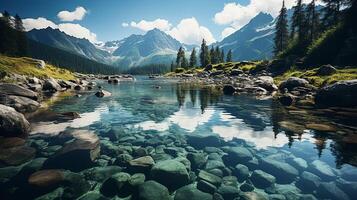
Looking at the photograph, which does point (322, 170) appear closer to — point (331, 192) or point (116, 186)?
A: point (331, 192)

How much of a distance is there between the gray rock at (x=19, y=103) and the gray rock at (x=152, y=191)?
673 inches

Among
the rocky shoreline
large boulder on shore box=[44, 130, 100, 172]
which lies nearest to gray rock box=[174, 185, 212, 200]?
large boulder on shore box=[44, 130, 100, 172]

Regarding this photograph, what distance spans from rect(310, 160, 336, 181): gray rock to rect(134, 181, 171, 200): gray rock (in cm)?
557

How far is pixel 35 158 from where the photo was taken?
10055 mm

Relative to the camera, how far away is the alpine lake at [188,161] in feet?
25.2

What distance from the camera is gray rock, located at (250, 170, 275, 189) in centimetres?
824

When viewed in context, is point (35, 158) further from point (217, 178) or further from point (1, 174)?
point (217, 178)

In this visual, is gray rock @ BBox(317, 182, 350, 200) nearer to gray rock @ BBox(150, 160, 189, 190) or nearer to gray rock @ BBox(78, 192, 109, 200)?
gray rock @ BBox(150, 160, 189, 190)

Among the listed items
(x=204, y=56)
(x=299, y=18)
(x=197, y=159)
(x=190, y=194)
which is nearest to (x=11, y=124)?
(x=197, y=159)

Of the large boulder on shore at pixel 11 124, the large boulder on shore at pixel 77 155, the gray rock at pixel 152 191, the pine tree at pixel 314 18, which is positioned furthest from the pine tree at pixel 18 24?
the gray rock at pixel 152 191

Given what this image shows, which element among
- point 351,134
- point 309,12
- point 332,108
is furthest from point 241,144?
point 309,12

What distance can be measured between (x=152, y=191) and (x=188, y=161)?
9.27ft

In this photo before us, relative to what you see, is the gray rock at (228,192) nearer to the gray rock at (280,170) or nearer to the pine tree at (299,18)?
the gray rock at (280,170)

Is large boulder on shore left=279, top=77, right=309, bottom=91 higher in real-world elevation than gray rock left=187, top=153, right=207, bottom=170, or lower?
higher
